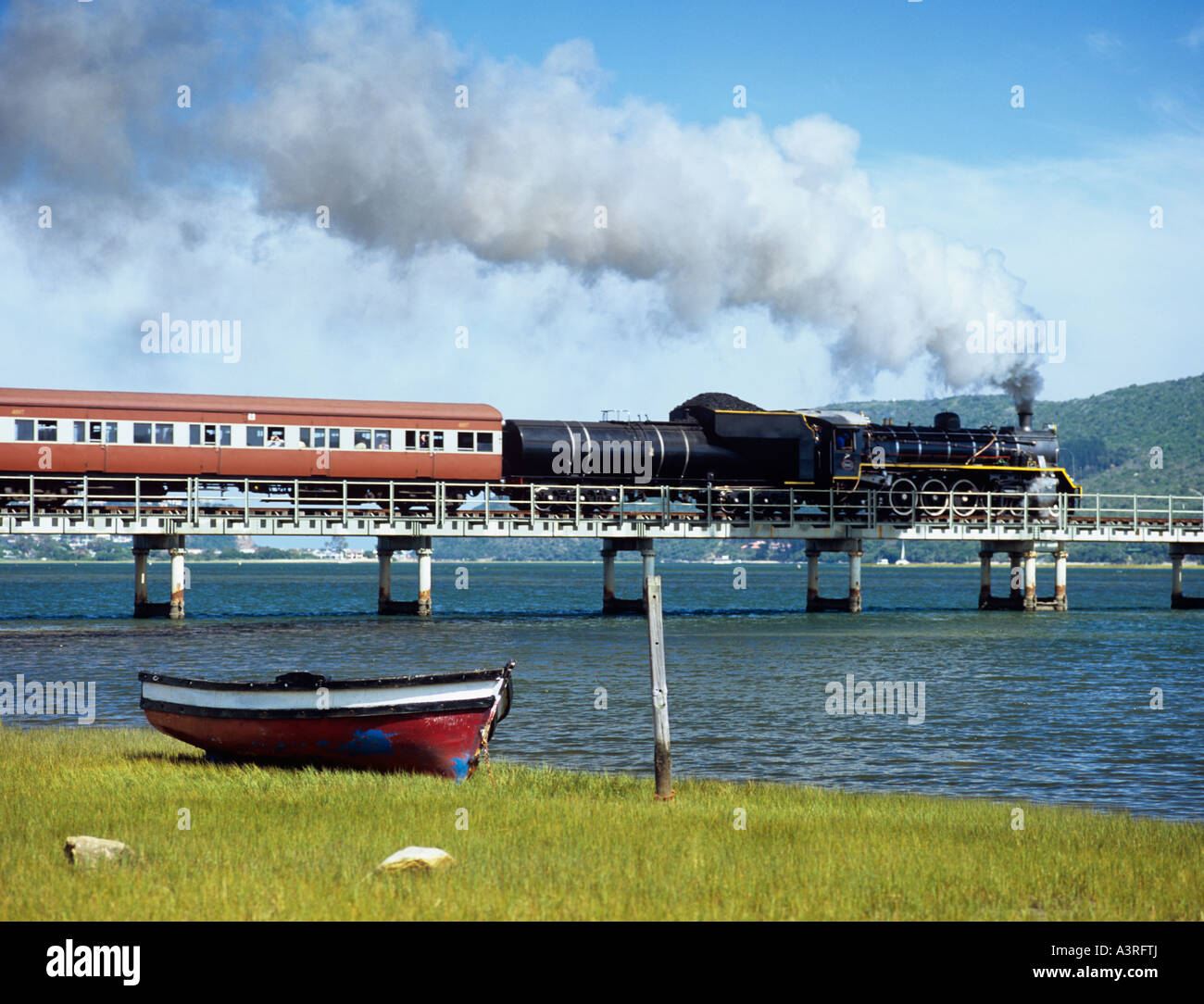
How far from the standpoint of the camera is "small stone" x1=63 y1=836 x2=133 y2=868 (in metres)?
12.2

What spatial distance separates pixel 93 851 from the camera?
12.3 metres

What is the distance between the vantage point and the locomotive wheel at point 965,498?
186ft

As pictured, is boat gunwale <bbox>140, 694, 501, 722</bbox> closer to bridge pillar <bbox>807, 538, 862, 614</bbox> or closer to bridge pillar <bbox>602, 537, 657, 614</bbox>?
bridge pillar <bbox>602, 537, 657, 614</bbox>

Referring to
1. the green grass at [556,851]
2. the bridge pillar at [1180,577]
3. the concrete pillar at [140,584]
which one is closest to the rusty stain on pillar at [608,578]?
the concrete pillar at [140,584]

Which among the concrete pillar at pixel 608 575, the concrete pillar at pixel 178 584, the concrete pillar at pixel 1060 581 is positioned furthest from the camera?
the concrete pillar at pixel 1060 581

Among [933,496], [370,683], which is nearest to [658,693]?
[370,683]

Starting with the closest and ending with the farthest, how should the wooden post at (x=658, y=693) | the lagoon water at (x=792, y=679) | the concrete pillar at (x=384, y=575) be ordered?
the wooden post at (x=658, y=693) < the lagoon water at (x=792, y=679) < the concrete pillar at (x=384, y=575)

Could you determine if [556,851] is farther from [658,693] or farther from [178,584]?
[178,584]

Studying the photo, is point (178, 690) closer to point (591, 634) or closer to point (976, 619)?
point (591, 634)

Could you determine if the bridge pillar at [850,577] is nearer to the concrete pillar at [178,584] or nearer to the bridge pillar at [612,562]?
the bridge pillar at [612,562]

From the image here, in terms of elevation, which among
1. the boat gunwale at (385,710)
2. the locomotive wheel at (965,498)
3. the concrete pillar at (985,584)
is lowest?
the concrete pillar at (985,584)

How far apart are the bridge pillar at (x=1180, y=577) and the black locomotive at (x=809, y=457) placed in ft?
35.1

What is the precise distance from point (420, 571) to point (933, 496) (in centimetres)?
2221

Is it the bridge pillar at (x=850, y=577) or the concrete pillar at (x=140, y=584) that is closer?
the concrete pillar at (x=140, y=584)
